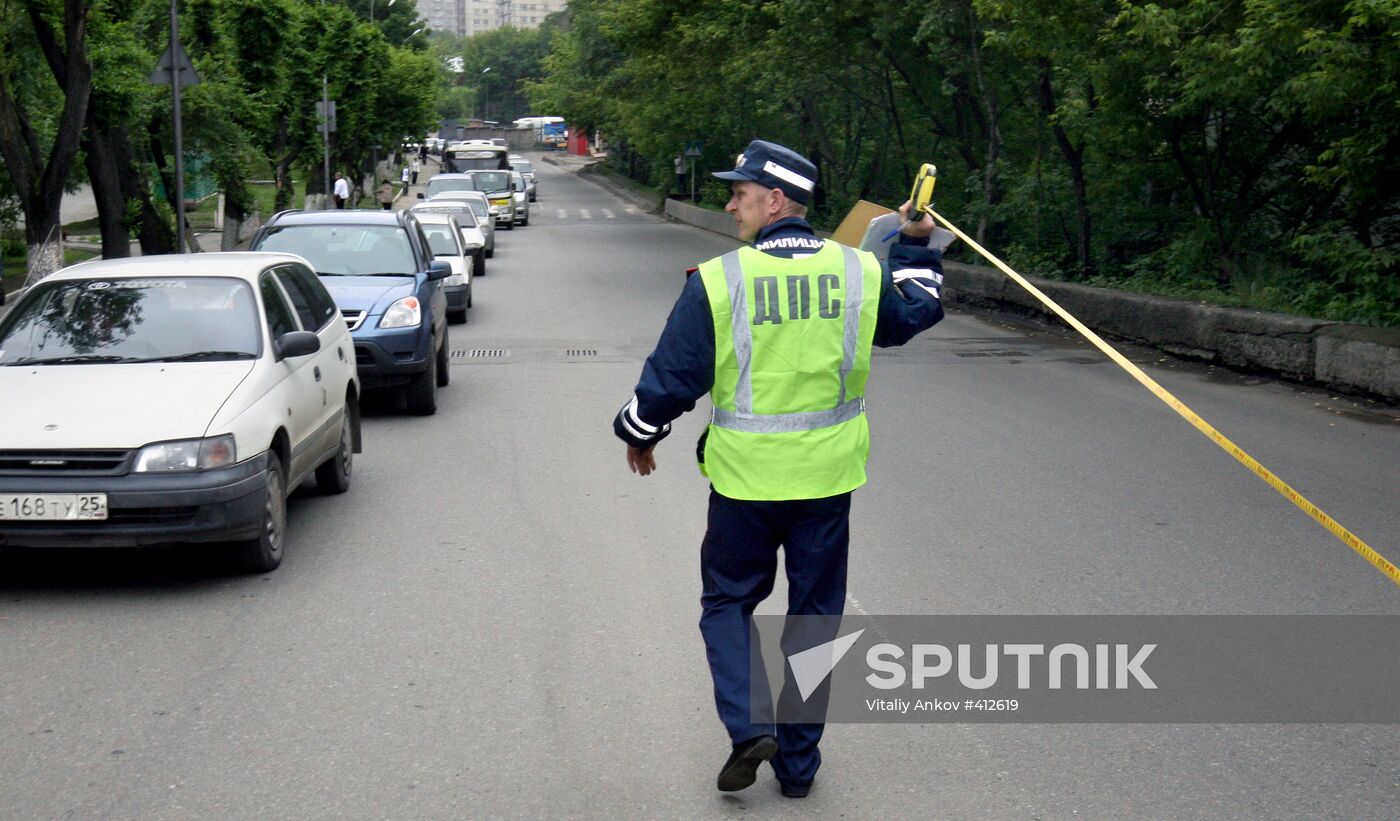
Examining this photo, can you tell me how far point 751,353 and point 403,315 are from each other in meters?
8.17

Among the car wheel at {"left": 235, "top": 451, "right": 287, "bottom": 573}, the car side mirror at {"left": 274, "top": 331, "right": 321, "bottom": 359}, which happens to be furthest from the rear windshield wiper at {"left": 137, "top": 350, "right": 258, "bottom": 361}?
the car wheel at {"left": 235, "top": 451, "right": 287, "bottom": 573}

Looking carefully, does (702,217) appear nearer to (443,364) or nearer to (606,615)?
(443,364)

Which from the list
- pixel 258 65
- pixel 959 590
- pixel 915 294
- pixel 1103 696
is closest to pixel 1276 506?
pixel 959 590

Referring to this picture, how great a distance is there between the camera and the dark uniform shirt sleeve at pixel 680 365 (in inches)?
166

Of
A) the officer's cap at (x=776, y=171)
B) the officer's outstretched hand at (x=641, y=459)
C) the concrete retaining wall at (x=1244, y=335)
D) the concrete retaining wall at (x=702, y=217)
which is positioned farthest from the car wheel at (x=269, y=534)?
the concrete retaining wall at (x=702, y=217)

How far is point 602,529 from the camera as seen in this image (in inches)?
314

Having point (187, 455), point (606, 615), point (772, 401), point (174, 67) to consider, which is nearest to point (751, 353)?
point (772, 401)

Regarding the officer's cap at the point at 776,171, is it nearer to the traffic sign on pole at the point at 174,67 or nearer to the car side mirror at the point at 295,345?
the car side mirror at the point at 295,345

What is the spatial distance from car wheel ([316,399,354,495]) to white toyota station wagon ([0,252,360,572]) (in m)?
0.01

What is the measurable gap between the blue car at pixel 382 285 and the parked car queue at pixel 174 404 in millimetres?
2019

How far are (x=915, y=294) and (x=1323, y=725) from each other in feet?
6.70

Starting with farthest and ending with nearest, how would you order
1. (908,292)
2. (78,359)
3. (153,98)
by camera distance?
(153,98), (78,359), (908,292)

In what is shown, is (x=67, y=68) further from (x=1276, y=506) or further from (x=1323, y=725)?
(x=1323, y=725)

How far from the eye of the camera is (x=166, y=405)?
22.5 ft
